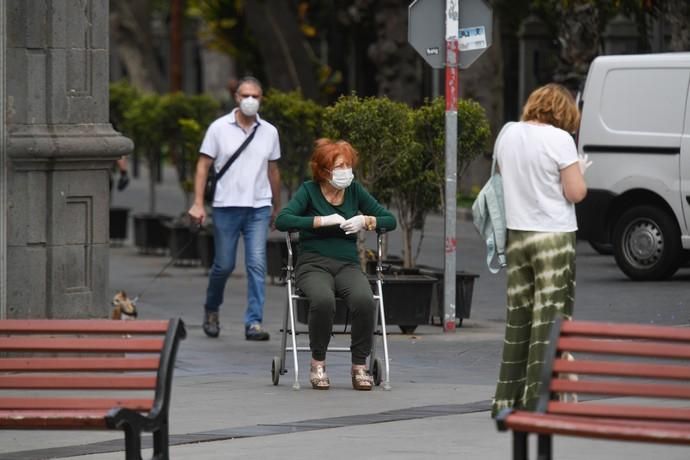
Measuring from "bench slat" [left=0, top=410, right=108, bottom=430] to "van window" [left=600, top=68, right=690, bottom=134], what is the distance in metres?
11.0

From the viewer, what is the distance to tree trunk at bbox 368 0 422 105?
28516 millimetres

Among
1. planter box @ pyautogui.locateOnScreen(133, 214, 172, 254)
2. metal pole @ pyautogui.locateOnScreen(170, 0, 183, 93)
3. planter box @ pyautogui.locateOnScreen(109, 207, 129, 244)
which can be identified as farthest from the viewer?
metal pole @ pyautogui.locateOnScreen(170, 0, 183, 93)

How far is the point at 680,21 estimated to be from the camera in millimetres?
21766

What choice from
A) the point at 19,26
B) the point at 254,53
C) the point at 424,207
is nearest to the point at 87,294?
the point at 19,26

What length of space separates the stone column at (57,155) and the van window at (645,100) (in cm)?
729

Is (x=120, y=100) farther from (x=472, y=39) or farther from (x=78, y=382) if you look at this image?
(x=78, y=382)

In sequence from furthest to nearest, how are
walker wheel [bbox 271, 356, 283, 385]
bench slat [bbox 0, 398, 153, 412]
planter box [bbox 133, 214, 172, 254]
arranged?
planter box [bbox 133, 214, 172, 254] < walker wheel [bbox 271, 356, 283, 385] < bench slat [bbox 0, 398, 153, 412]

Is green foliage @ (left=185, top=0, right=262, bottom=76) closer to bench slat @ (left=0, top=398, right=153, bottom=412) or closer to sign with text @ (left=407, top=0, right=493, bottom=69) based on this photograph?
sign with text @ (left=407, top=0, right=493, bottom=69)

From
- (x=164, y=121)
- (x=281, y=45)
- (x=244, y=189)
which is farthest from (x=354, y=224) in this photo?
(x=281, y=45)

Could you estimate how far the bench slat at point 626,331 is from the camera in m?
6.55

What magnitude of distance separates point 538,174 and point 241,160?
14.9 feet

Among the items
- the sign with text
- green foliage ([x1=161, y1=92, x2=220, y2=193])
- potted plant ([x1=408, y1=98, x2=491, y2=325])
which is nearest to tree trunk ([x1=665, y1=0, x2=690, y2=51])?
green foliage ([x1=161, y1=92, x2=220, y2=193])

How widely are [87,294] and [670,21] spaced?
12.5 m

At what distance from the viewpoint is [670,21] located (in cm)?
2192
